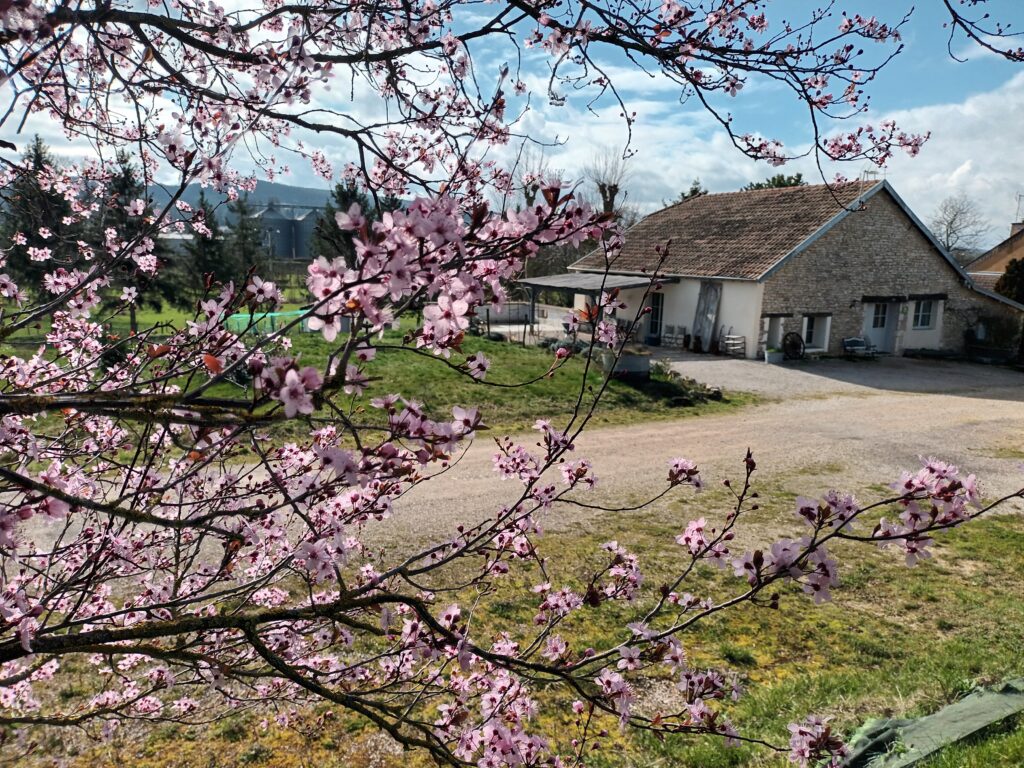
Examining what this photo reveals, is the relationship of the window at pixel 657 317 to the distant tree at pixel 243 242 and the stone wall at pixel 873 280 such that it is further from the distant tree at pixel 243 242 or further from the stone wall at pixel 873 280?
the distant tree at pixel 243 242

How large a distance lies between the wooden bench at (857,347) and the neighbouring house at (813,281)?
0.89 feet

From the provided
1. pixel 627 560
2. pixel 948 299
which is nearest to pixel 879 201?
pixel 948 299

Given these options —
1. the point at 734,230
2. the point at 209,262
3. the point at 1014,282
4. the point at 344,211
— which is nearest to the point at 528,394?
the point at 344,211

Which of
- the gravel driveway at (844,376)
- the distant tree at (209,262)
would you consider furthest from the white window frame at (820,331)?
the distant tree at (209,262)

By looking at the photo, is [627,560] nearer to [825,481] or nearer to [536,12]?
[536,12]

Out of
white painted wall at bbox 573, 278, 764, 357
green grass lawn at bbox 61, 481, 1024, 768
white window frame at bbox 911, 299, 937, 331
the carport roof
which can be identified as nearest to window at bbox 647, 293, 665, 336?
white painted wall at bbox 573, 278, 764, 357

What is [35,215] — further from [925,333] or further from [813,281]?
[925,333]

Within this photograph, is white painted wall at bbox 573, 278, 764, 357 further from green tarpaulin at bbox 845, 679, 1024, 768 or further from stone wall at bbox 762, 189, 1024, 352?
green tarpaulin at bbox 845, 679, 1024, 768

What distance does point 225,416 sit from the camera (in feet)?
5.18

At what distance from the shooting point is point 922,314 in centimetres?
2372

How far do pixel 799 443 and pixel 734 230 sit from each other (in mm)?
13009

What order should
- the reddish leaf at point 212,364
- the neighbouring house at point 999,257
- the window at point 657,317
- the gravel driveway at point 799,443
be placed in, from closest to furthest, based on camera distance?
1. the reddish leaf at point 212,364
2. the gravel driveway at point 799,443
3. the window at point 657,317
4. the neighbouring house at point 999,257

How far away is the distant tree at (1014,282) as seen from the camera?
2384cm

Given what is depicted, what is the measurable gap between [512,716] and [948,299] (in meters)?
26.0
